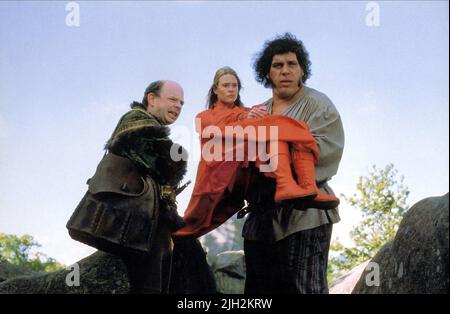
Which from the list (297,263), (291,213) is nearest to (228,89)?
(291,213)

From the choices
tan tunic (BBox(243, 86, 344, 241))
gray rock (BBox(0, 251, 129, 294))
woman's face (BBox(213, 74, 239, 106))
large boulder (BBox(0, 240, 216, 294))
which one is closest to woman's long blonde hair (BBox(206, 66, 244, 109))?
woman's face (BBox(213, 74, 239, 106))

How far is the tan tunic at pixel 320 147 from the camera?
5.04 meters

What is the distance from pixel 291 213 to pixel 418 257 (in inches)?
36.5

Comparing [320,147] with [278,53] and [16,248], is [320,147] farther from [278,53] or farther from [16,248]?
[16,248]

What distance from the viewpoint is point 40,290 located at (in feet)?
18.5

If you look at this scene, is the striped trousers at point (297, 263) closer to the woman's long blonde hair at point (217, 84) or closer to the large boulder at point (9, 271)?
the woman's long blonde hair at point (217, 84)

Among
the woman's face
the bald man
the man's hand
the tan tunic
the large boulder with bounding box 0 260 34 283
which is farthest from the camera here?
the large boulder with bounding box 0 260 34 283

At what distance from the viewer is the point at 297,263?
16.4 feet

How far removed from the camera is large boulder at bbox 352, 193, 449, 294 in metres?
4.77

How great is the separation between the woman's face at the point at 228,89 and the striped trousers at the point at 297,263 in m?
1.10

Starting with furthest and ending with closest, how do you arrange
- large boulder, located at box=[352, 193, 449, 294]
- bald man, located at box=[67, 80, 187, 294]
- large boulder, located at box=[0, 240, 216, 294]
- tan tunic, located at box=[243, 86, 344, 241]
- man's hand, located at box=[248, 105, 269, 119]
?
large boulder, located at box=[0, 240, 216, 294], man's hand, located at box=[248, 105, 269, 119], tan tunic, located at box=[243, 86, 344, 241], bald man, located at box=[67, 80, 187, 294], large boulder, located at box=[352, 193, 449, 294]

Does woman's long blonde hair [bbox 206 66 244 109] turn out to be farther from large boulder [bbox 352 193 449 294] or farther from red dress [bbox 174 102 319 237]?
large boulder [bbox 352 193 449 294]

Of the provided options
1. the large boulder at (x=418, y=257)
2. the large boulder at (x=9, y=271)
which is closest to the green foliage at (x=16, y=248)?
the large boulder at (x=9, y=271)
